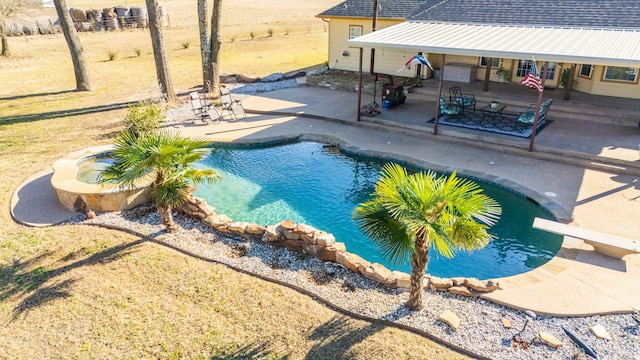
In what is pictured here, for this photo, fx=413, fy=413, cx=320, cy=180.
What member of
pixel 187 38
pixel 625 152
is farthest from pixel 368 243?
pixel 187 38

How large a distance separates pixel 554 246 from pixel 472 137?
5.84 m

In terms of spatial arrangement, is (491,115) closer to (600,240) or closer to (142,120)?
(600,240)

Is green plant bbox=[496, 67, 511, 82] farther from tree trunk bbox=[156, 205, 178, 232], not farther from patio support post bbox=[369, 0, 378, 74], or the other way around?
tree trunk bbox=[156, 205, 178, 232]

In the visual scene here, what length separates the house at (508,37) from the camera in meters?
11.9

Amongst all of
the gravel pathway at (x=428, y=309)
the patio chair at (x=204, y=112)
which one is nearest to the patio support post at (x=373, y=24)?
the patio chair at (x=204, y=112)

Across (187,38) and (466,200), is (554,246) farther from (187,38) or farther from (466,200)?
(187,38)

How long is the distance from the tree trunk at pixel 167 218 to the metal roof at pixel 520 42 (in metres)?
8.93

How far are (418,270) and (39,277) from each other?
6259mm

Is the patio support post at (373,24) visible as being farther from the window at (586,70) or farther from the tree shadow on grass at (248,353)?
the tree shadow on grass at (248,353)

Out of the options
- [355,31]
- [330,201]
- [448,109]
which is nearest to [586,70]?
[448,109]

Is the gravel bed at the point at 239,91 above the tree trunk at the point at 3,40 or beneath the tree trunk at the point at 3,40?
beneath

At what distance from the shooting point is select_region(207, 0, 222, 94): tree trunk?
1798 cm

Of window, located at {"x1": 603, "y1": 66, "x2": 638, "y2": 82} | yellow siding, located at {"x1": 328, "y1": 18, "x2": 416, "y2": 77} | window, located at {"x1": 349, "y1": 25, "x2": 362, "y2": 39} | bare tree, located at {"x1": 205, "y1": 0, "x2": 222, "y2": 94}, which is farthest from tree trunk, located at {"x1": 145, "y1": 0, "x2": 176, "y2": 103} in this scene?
window, located at {"x1": 603, "y1": 66, "x2": 638, "y2": 82}

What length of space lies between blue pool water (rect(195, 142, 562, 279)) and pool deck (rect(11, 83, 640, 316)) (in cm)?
51
